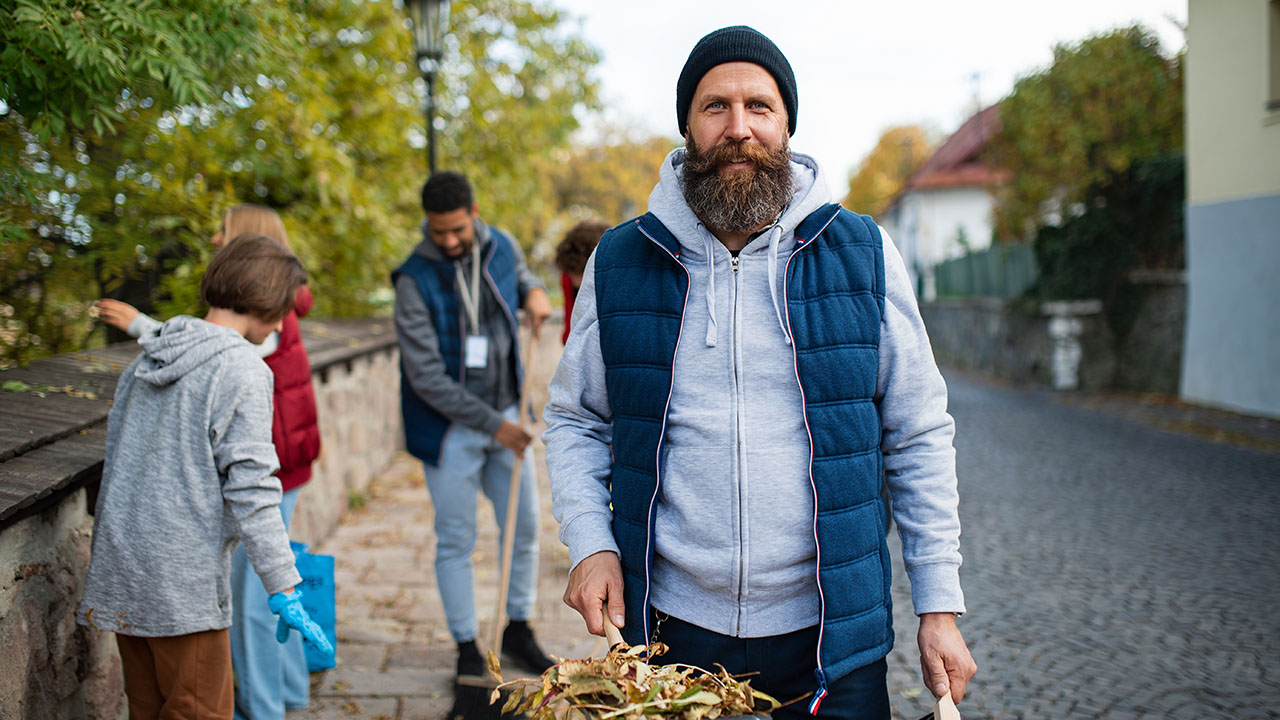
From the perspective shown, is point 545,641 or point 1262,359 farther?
point 1262,359

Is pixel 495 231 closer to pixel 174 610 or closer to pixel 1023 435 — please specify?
pixel 174 610

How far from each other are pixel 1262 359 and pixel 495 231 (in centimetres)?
990

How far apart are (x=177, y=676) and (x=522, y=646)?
189 centimetres

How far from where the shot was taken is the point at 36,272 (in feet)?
13.0

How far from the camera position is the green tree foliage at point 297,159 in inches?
152

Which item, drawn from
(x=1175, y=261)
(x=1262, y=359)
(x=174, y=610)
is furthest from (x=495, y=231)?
(x=1175, y=261)

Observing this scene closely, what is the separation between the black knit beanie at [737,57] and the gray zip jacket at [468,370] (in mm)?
2113

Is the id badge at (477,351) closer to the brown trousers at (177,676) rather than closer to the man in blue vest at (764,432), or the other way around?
the brown trousers at (177,676)

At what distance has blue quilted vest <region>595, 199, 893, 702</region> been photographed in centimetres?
198

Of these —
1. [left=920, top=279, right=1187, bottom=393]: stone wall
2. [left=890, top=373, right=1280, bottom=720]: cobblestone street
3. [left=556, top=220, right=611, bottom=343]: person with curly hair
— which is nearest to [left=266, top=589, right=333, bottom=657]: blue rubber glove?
[left=556, top=220, right=611, bottom=343]: person with curly hair

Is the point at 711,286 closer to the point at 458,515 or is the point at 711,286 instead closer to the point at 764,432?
the point at 764,432

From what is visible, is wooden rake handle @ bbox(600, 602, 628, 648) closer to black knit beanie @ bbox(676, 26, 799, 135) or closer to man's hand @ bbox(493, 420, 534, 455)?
black knit beanie @ bbox(676, 26, 799, 135)

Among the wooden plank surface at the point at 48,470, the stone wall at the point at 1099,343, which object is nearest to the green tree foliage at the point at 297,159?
the wooden plank surface at the point at 48,470

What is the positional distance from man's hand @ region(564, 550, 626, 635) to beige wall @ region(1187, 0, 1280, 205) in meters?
11.4
